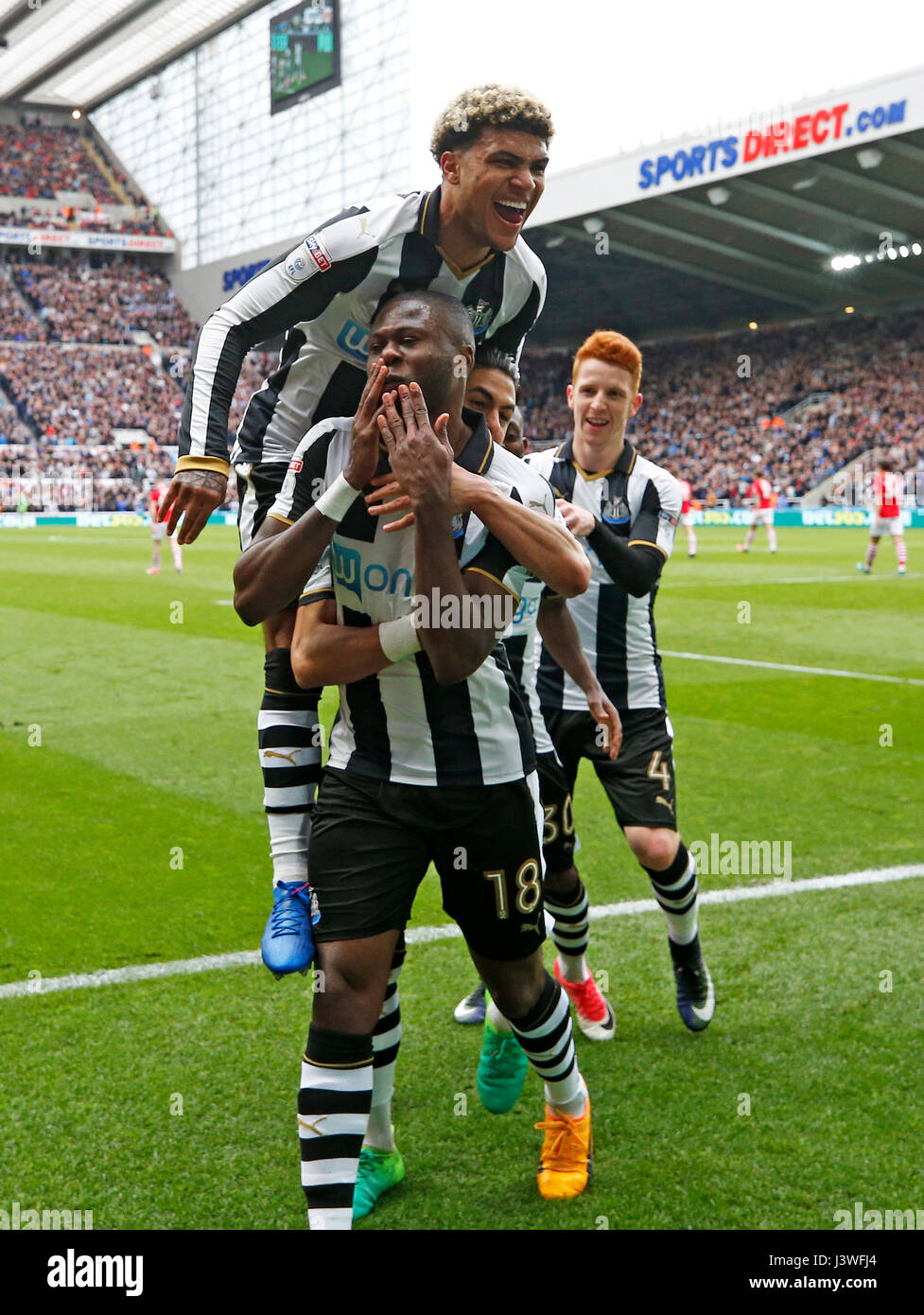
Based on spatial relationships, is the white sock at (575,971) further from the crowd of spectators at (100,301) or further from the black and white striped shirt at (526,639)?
the crowd of spectators at (100,301)

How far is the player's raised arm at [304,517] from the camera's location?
243 cm

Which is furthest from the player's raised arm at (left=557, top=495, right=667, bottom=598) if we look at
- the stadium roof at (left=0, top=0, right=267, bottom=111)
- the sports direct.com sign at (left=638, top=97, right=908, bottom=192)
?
the stadium roof at (left=0, top=0, right=267, bottom=111)

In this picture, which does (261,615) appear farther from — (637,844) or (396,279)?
(637,844)

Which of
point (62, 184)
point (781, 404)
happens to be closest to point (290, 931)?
point (781, 404)

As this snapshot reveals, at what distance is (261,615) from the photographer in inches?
105

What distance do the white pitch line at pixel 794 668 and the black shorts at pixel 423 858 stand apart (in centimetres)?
865

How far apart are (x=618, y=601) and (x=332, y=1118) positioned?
2.41 m

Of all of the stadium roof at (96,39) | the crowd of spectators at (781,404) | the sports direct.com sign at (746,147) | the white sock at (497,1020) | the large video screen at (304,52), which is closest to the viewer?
the white sock at (497,1020)

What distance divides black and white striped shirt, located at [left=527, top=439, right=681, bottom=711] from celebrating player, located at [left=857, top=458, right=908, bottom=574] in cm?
1611

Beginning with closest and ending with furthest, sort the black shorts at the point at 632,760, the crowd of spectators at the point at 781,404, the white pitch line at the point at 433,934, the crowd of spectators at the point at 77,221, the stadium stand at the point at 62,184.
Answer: the black shorts at the point at 632,760 → the white pitch line at the point at 433,934 → the crowd of spectators at the point at 781,404 → the crowd of spectators at the point at 77,221 → the stadium stand at the point at 62,184

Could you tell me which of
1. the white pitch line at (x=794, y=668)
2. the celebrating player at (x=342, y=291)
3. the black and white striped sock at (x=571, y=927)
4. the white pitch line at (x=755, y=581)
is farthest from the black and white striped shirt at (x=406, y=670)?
the white pitch line at (x=755, y=581)

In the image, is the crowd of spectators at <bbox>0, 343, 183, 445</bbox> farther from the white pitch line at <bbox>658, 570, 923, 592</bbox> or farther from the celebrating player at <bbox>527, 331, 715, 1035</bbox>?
the celebrating player at <bbox>527, 331, 715, 1035</bbox>

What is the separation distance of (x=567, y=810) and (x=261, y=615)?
167 centimetres
